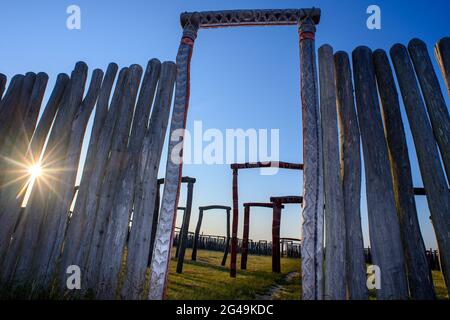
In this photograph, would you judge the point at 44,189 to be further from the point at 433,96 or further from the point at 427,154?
the point at 433,96

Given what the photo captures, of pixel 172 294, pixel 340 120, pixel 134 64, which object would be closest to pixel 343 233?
pixel 340 120

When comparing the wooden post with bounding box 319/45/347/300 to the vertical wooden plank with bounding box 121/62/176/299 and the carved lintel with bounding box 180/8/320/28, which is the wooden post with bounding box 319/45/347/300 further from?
the vertical wooden plank with bounding box 121/62/176/299

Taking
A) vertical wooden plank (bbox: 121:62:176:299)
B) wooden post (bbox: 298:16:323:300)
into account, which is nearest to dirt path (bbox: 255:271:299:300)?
wooden post (bbox: 298:16:323:300)

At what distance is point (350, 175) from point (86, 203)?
9.68 ft

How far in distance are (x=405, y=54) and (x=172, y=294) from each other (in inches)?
174

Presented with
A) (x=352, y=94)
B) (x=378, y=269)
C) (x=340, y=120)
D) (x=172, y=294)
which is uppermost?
(x=352, y=94)

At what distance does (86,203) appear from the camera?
317cm

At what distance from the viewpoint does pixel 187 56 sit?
140 inches

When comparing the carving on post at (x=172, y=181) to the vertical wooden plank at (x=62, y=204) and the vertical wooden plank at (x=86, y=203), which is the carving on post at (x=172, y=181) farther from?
the vertical wooden plank at (x=62, y=204)

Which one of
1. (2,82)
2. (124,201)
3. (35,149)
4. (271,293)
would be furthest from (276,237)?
(2,82)

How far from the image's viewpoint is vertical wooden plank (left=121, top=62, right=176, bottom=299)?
9.40 feet

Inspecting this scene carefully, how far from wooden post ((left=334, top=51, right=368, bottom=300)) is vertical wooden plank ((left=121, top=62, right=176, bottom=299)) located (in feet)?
6.78

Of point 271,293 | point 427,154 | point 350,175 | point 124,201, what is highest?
point 427,154
